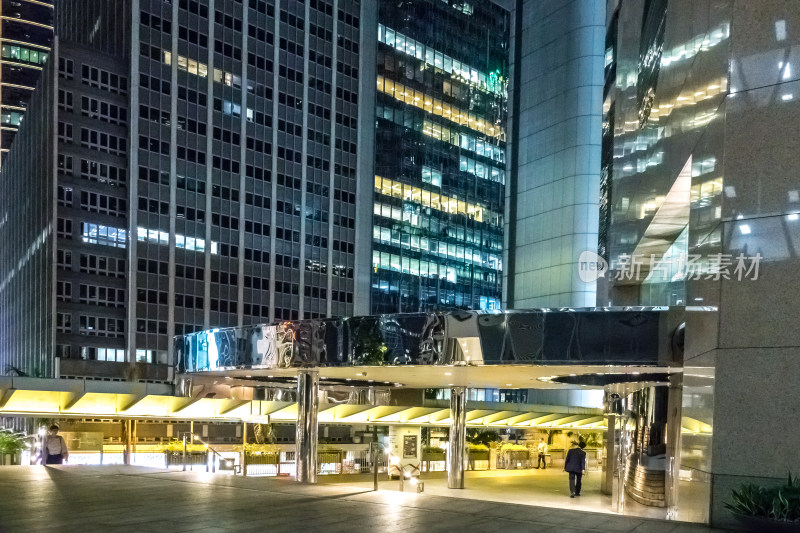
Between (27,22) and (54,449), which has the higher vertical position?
(27,22)

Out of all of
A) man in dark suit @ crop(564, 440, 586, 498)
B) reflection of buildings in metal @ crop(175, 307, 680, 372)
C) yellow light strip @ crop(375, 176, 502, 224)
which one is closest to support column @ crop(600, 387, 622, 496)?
man in dark suit @ crop(564, 440, 586, 498)

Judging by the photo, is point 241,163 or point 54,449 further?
point 241,163

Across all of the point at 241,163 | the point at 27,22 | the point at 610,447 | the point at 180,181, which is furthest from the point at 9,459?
the point at 27,22

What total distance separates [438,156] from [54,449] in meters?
90.6

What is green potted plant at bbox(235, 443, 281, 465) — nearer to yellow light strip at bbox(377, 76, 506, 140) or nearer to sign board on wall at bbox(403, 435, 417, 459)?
sign board on wall at bbox(403, 435, 417, 459)

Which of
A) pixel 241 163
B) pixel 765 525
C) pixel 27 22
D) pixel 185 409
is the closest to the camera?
pixel 765 525

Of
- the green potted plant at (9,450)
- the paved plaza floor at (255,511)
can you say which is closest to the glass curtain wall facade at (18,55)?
the green potted plant at (9,450)

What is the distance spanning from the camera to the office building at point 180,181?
85.9 meters

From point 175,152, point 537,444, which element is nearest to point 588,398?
point 537,444

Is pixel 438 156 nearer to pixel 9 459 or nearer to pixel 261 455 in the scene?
pixel 261 455

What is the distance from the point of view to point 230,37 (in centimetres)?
9631

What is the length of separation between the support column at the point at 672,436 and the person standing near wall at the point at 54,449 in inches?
711

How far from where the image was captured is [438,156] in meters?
112

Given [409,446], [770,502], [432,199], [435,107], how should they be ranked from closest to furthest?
[770,502], [409,446], [432,199], [435,107]
